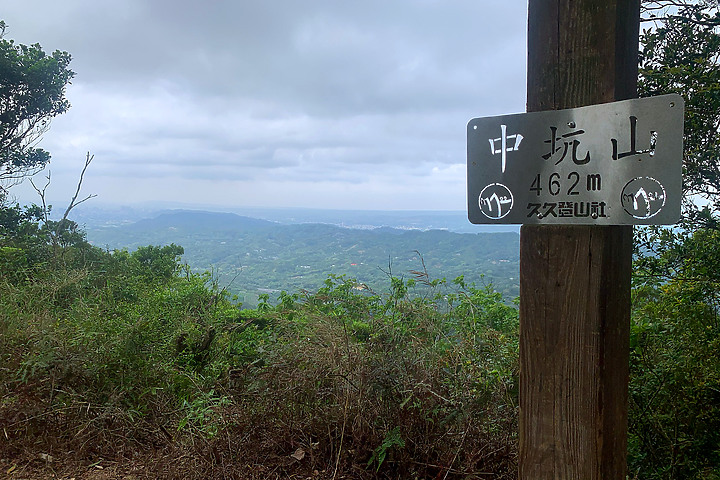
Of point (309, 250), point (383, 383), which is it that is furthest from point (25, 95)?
point (383, 383)

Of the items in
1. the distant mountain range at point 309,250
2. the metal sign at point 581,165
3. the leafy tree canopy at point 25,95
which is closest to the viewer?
the metal sign at point 581,165

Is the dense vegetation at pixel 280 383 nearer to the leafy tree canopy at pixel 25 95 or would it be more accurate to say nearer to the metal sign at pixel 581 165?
the metal sign at pixel 581 165

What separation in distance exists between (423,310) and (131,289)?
386cm

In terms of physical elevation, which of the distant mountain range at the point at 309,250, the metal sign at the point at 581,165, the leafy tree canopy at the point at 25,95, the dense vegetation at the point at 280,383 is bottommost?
the dense vegetation at the point at 280,383

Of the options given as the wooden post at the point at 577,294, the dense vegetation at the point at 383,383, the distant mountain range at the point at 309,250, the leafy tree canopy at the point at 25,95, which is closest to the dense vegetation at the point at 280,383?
the dense vegetation at the point at 383,383

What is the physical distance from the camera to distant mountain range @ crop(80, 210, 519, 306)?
155 inches

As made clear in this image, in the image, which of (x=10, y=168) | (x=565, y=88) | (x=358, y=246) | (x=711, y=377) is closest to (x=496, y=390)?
(x=711, y=377)

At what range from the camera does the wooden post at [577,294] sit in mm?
1244

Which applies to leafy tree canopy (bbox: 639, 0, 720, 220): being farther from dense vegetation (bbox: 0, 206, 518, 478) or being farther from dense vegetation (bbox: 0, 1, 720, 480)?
dense vegetation (bbox: 0, 206, 518, 478)

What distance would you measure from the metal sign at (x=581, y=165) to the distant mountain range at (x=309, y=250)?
0.84 feet

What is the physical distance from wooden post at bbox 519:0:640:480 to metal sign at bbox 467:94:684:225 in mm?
48

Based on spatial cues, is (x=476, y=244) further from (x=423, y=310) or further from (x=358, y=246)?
(x=423, y=310)

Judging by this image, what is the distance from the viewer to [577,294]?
49.9 inches

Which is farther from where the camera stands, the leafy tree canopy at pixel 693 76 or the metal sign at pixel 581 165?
the leafy tree canopy at pixel 693 76
